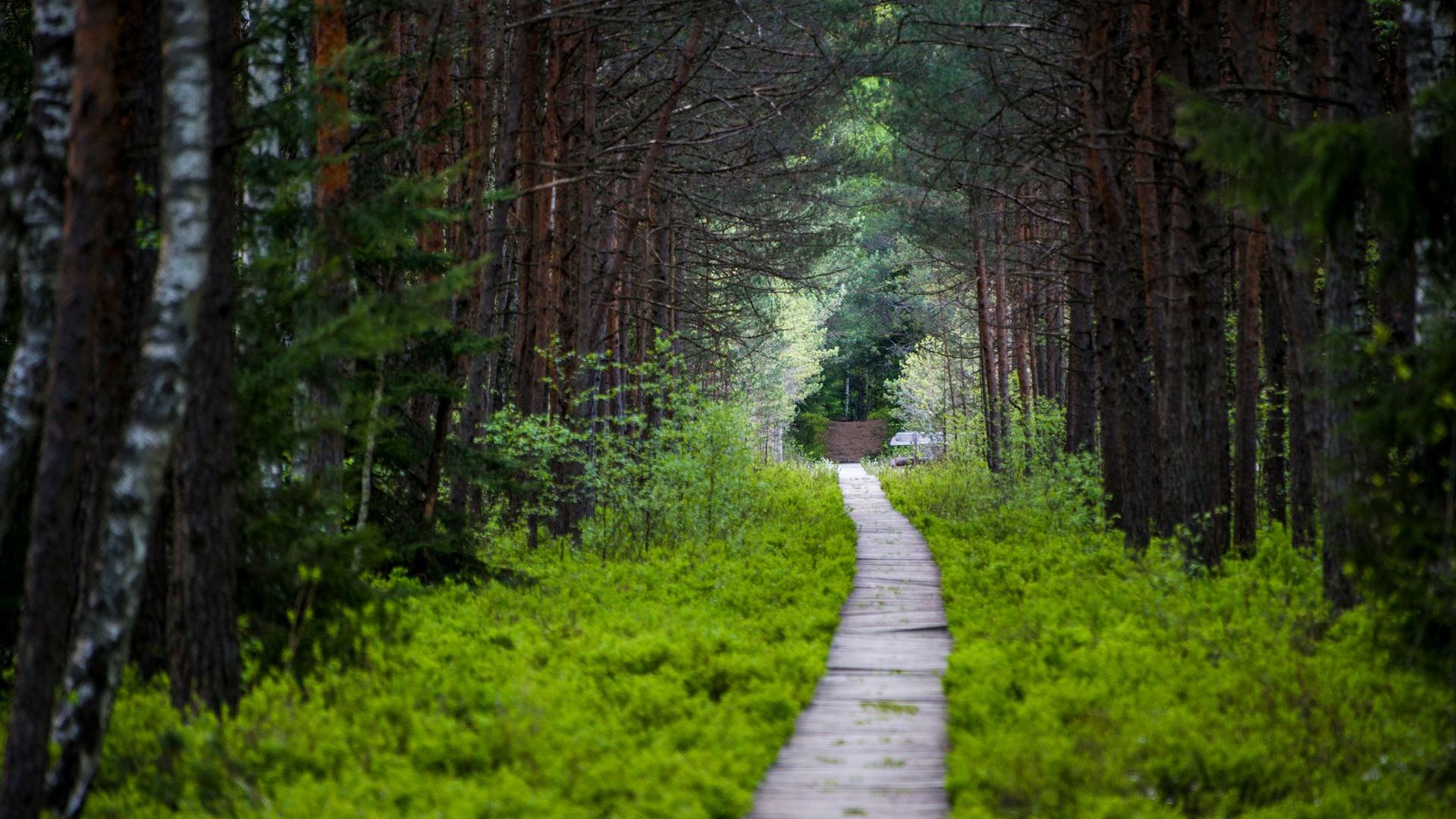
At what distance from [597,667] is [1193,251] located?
7234 mm

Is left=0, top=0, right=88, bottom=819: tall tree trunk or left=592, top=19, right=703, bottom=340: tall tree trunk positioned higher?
left=592, top=19, right=703, bottom=340: tall tree trunk

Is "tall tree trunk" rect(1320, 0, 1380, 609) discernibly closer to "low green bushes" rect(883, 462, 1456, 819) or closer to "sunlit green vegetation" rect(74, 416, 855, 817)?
"low green bushes" rect(883, 462, 1456, 819)

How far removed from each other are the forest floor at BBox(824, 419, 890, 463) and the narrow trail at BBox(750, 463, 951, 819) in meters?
62.4

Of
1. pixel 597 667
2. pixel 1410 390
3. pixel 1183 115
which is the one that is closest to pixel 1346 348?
pixel 1410 390

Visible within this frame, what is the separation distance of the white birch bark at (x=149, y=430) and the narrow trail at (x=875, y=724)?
3.23m

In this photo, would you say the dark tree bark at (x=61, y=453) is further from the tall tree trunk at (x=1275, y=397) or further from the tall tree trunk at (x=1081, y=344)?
the tall tree trunk at (x=1081, y=344)

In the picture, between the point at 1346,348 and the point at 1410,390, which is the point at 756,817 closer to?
the point at 1410,390

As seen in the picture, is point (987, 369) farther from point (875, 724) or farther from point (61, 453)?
point (61, 453)

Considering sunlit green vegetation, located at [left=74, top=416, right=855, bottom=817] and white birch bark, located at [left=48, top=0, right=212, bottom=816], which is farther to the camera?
white birch bark, located at [left=48, top=0, right=212, bottom=816]

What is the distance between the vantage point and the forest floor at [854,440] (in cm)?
7525

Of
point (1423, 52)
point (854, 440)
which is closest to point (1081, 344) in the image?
point (1423, 52)

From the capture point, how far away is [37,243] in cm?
639

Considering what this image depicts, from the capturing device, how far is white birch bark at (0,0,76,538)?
20.1 feet

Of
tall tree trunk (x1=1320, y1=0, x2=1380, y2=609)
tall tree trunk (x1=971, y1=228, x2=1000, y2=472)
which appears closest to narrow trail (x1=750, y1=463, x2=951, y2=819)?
tall tree trunk (x1=1320, y1=0, x2=1380, y2=609)
